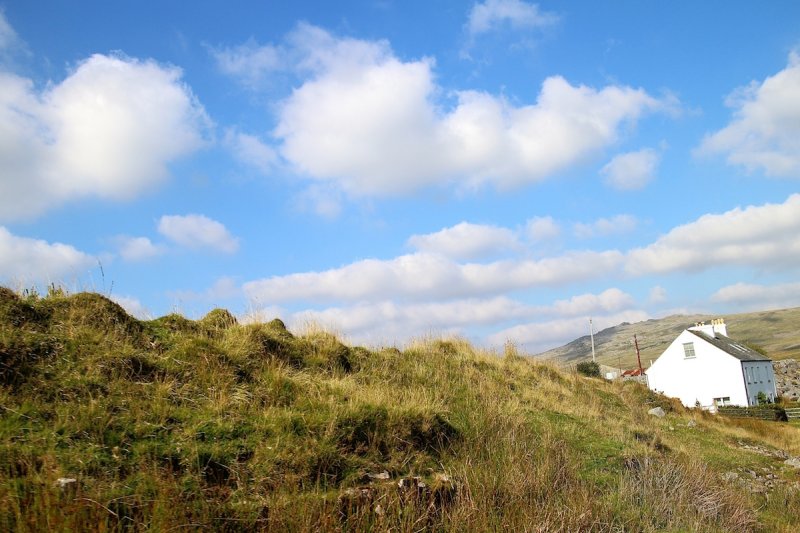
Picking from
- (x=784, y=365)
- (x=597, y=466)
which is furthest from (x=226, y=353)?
(x=784, y=365)

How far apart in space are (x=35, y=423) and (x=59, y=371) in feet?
4.29

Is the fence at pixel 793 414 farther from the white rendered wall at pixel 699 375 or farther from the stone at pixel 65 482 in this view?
the stone at pixel 65 482

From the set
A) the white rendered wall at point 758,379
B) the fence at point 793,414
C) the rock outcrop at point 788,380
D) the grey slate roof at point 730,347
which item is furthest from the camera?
the rock outcrop at point 788,380

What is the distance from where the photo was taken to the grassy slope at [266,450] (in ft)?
17.4

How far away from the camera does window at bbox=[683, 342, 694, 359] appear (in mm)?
58719

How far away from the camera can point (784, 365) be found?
7831 cm

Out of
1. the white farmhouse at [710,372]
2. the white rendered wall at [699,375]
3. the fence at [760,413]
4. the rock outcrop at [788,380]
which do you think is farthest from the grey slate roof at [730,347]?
the fence at [760,413]

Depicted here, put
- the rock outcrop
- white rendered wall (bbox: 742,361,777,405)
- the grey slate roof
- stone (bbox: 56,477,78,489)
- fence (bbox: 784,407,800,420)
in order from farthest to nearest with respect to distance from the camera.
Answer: the rock outcrop, the grey slate roof, white rendered wall (bbox: 742,361,777,405), fence (bbox: 784,407,800,420), stone (bbox: 56,477,78,489)

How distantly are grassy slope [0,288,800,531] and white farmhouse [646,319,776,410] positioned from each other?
165 feet

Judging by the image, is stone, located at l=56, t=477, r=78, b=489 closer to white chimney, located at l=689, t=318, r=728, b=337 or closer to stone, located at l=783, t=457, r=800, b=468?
stone, located at l=783, t=457, r=800, b=468

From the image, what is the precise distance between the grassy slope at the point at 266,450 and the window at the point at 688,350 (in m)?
51.9

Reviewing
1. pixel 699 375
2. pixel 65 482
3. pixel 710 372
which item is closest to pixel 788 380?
pixel 699 375

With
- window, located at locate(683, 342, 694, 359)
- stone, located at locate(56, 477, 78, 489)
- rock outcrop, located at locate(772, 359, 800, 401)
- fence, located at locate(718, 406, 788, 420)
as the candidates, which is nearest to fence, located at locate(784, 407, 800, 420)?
fence, located at locate(718, 406, 788, 420)

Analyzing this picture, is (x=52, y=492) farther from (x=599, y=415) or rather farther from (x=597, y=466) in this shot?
(x=599, y=415)
